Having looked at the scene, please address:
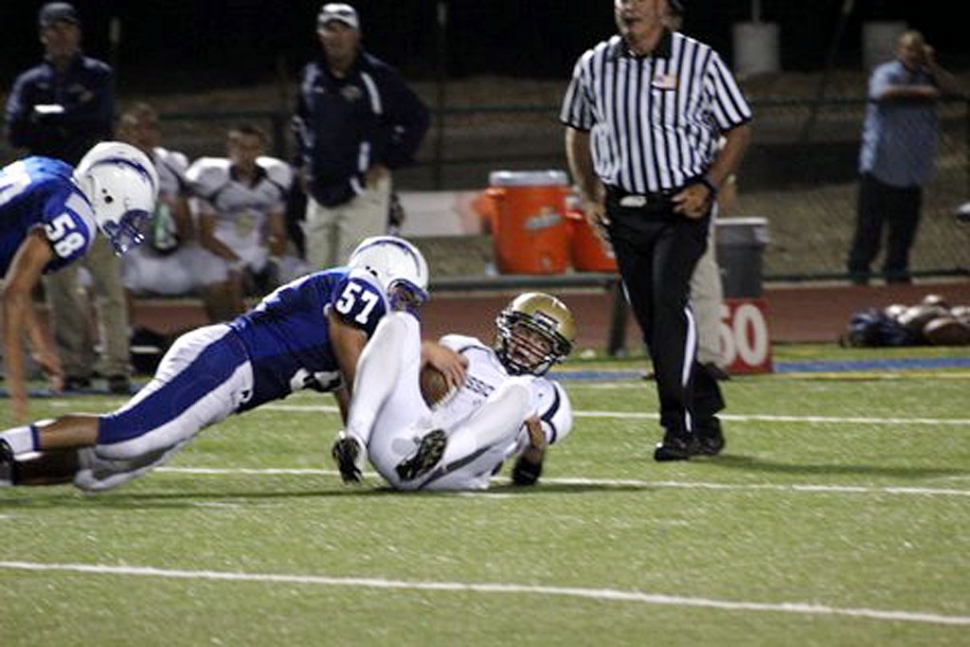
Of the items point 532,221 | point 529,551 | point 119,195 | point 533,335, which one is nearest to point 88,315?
point 532,221

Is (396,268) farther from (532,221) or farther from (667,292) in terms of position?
(532,221)

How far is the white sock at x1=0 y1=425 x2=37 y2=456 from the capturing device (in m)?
8.68

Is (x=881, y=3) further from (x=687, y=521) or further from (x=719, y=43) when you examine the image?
(x=687, y=521)

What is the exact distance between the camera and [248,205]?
1446 centimetres

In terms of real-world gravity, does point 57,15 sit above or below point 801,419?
Result: above

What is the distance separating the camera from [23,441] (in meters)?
8.69

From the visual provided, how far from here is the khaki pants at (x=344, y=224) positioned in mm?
13391

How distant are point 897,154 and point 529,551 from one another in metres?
10.5

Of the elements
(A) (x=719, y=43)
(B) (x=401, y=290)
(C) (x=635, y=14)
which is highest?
(C) (x=635, y=14)

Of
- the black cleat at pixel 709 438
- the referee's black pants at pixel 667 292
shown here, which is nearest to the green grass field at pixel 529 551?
the black cleat at pixel 709 438

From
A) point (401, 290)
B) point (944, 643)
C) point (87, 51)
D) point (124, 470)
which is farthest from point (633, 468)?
point (87, 51)

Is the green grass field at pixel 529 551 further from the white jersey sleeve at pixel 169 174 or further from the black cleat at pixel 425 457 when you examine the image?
the white jersey sleeve at pixel 169 174

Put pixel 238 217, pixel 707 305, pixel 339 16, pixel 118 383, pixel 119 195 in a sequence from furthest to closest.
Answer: pixel 238 217 → pixel 339 16 → pixel 118 383 → pixel 707 305 → pixel 119 195

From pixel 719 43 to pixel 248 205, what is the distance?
16738 millimetres
